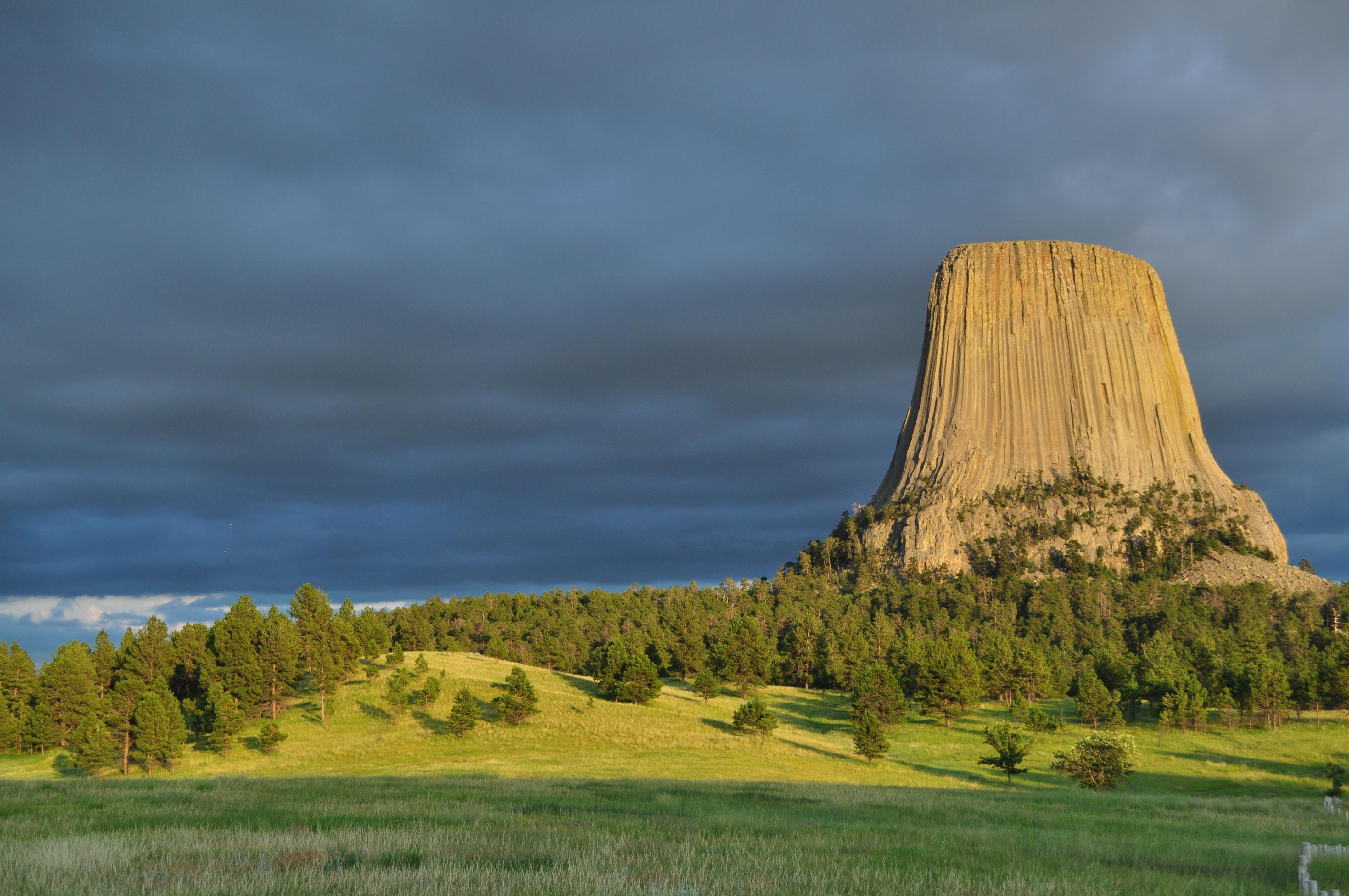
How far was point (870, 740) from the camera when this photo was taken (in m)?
63.9

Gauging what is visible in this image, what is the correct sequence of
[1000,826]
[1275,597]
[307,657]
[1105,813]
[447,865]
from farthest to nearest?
[1275,597] < [307,657] < [1105,813] < [1000,826] < [447,865]

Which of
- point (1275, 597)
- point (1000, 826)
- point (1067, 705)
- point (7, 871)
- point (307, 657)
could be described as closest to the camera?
point (7, 871)

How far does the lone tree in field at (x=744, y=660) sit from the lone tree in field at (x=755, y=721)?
95.3ft

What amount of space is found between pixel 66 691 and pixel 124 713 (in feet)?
46.5

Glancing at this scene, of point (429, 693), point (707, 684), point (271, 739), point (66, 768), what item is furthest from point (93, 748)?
point (707, 684)

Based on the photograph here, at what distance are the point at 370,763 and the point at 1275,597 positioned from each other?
13999cm

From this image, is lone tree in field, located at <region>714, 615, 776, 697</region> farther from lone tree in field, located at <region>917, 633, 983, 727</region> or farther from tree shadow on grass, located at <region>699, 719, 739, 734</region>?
tree shadow on grass, located at <region>699, 719, 739, 734</region>

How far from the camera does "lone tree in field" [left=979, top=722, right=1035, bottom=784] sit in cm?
5450

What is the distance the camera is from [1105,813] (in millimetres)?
26500

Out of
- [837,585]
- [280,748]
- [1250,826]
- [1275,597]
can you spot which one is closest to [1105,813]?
[1250,826]

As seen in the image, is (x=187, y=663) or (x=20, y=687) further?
(x=187, y=663)

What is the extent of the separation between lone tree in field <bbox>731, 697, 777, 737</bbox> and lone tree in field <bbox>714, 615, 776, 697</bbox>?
29057 mm

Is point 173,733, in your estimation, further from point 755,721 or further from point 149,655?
point 755,721

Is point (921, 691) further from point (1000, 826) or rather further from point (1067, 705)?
point (1000, 826)
